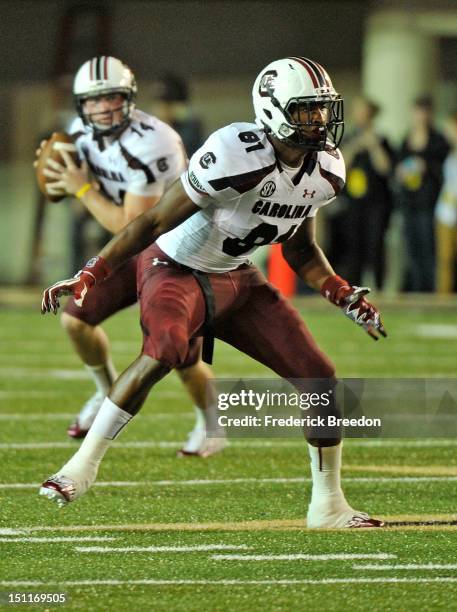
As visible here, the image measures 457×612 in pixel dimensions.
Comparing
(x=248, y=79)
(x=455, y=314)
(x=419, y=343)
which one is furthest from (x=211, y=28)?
(x=419, y=343)

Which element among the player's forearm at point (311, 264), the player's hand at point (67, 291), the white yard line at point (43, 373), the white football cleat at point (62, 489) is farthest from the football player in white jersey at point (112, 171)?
the white yard line at point (43, 373)

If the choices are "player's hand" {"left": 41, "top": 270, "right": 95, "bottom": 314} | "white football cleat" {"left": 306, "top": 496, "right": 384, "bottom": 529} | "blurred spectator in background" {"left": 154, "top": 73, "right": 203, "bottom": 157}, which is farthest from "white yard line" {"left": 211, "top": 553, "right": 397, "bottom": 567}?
"blurred spectator in background" {"left": 154, "top": 73, "right": 203, "bottom": 157}

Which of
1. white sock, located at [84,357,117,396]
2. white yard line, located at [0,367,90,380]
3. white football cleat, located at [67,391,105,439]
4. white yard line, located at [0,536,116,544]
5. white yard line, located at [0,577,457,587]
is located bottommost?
white yard line, located at [0,577,457,587]

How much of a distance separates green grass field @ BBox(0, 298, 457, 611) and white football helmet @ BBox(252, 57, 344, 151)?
4.08ft

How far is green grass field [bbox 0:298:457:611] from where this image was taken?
3984 mm

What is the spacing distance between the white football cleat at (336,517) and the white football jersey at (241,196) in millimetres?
851

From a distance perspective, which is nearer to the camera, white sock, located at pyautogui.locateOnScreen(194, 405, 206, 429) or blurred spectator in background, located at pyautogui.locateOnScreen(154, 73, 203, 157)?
white sock, located at pyautogui.locateOnScreen(194, 405, 206, 429)

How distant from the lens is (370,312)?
4.86m

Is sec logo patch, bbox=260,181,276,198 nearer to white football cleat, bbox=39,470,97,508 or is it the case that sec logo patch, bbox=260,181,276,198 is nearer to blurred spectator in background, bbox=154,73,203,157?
white football cleat, bbox=39,470,97,508

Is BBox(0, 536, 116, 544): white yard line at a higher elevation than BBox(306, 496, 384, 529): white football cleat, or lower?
lower

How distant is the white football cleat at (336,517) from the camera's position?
4773 millimetres

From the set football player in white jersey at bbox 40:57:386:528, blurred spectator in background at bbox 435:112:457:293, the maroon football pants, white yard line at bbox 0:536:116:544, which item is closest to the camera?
white yard line at bbox 0:536:116:544

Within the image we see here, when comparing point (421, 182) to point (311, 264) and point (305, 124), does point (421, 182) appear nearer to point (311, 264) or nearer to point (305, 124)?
point (311, 264)

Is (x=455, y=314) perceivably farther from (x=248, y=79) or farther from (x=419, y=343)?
(x=248, y=79)
